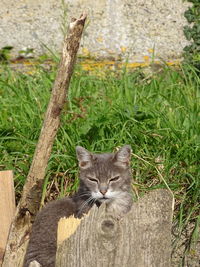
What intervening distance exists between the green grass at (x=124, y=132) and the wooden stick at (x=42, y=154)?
1.25 metres

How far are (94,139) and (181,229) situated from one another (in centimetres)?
103

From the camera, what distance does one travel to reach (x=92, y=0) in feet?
21.9

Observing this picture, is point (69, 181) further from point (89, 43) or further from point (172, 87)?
point (89, 43)

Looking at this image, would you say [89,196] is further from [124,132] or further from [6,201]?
[6,201]

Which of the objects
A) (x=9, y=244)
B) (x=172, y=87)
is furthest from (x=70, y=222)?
→ (x=172, y=87)

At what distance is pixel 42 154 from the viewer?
3.21m

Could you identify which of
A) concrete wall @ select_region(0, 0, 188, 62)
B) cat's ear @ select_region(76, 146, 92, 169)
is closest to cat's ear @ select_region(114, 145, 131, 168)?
cat's ear @ select_region(76, 146, 92, 169)

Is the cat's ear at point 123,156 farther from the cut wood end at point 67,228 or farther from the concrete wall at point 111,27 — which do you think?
the concrete wall at point 111,27

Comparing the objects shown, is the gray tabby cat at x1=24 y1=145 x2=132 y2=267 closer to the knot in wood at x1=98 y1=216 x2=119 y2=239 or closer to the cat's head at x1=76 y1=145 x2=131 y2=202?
the cat's head at x1=76 y1=145 x2=131 y2=202

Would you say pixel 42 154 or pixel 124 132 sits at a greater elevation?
pixel 42 154

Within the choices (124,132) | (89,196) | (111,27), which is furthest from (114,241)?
(111,27)

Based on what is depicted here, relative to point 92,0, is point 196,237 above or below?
below

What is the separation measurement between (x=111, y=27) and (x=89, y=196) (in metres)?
2.65

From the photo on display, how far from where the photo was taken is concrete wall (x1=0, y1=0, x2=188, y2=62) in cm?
652
